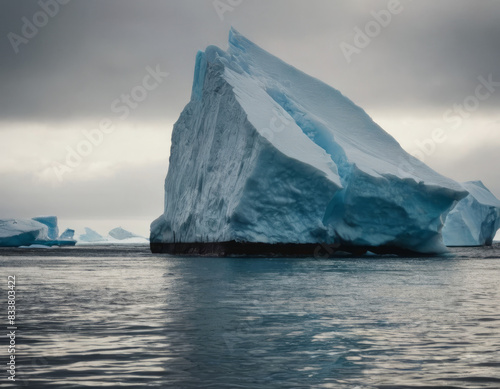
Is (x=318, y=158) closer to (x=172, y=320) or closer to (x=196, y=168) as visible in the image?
(x=196, y=168)

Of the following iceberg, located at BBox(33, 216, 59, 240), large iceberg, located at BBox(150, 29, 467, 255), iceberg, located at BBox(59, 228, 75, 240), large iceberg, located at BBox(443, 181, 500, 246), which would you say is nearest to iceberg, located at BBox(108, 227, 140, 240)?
iceberg, located at BBox(59, 228, 75, 240)

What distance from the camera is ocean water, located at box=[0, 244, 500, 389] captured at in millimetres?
4953

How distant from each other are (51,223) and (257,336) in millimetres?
56159

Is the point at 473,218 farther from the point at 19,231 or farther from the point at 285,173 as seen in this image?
the point at 19,231

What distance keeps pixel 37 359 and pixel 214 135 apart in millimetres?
20999

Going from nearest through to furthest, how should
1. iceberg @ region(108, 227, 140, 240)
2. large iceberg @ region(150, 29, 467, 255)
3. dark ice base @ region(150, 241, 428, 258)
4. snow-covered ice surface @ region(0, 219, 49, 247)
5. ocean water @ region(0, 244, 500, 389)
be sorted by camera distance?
ocean water @ region(0, 244, 500, 389) < large iceberg @ region(150, 29, 467, 255) < dark ice base @ region(150, 241, 428, 258) < snow-covered ice surface @ region(0, 219, 49, 247) < iceberg @ region(108, 227, 140, 240)

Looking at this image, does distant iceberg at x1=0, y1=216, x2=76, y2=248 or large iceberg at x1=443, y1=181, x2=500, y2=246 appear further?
distant iceberg at x1=0, y1=216, x2=76, y2=248

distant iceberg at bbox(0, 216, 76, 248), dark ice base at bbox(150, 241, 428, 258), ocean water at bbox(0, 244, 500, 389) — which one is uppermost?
distant iceberg at bbox(0, 216, 76, 248)

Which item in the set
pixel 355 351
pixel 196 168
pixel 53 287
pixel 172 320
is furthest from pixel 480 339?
pixel 196 168

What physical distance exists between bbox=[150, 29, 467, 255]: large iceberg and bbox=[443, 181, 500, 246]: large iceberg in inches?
600

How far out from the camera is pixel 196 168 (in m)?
28.0

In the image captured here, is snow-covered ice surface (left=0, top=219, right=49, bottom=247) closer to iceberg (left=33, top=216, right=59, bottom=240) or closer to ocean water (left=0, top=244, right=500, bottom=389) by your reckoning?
iceberg (left=33, top=216, right=59, bottom=240)

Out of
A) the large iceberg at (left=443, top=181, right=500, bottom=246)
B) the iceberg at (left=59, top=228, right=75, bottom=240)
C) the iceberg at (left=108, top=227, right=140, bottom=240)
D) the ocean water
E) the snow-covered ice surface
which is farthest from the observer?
the iceberg at (left=108, top=227, right=140, bottom=240)

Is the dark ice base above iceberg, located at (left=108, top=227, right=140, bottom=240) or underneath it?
underneath
